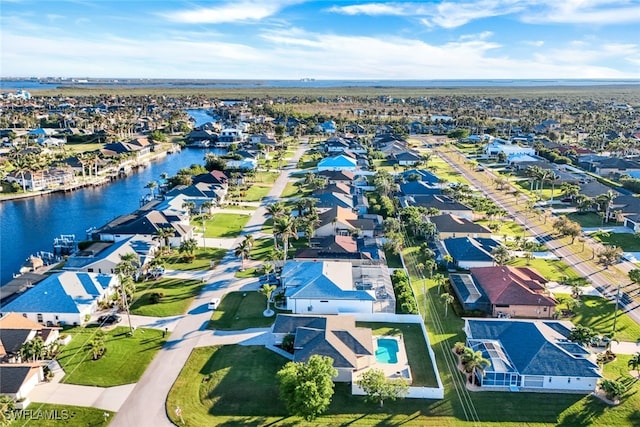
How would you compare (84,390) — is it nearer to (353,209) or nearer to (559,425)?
(559,425)

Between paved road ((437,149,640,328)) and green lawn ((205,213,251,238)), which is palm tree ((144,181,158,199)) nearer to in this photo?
green lawn ((205,213,251,238))

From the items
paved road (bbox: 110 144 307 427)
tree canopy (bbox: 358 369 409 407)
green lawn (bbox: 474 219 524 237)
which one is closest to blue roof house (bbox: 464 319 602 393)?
tree canopy (bbox: 358 369 409 407)

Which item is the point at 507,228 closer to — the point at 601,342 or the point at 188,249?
the point at 601,342

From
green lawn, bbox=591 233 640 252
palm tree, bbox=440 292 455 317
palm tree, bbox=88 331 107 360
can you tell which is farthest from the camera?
green lawn, bbox=591 233 640 252

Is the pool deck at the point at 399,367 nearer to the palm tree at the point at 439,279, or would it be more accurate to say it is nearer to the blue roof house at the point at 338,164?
the palm tree at the point at 439,279

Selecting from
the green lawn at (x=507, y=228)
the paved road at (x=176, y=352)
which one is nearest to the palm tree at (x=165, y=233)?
the paved road at (x=176, y=352)

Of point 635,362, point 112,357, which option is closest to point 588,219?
point 635,362
